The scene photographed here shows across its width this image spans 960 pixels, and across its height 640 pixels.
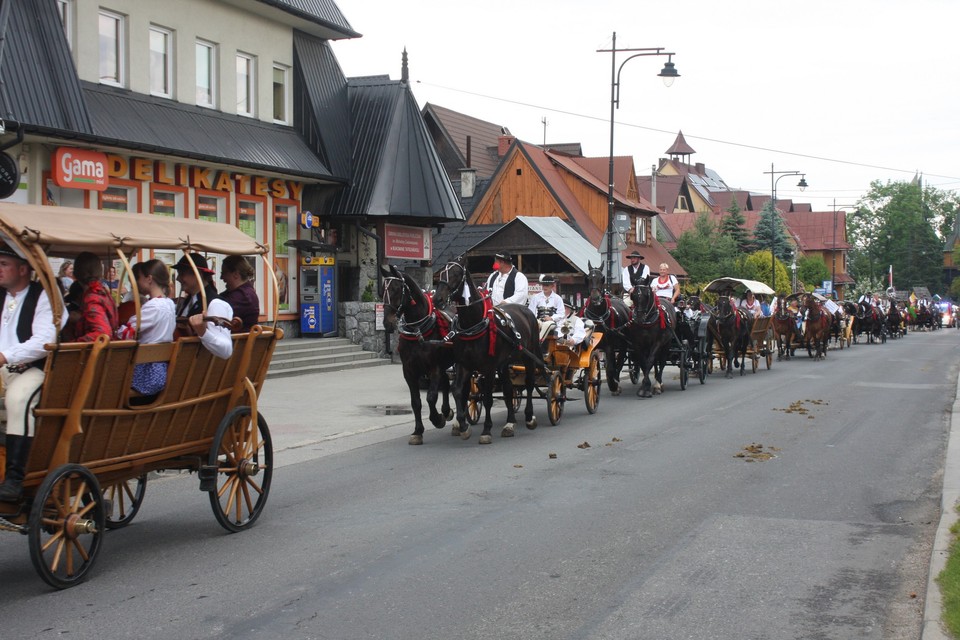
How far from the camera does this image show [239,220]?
75.7ft

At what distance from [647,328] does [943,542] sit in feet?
35.1

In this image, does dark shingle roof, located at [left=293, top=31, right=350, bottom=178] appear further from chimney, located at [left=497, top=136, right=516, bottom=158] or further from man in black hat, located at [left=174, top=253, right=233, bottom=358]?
chimney, located at [left=497, top=136, right=516, bottom=158]

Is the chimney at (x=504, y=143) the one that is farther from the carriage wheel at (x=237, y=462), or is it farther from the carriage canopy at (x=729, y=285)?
the carriage wheel at (x=237, y=462)

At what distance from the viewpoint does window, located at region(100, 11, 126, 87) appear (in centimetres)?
2022

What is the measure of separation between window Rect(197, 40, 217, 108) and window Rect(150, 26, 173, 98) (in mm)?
962

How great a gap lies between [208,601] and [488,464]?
5.14 meters

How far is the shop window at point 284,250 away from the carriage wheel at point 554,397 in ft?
37.8

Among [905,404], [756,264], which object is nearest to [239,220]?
[905,404]

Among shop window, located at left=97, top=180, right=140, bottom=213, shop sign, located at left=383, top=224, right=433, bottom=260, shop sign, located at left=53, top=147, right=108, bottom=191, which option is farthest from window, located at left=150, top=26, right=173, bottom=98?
shop sign, located at left=383, top=224, right=433, bottom=260

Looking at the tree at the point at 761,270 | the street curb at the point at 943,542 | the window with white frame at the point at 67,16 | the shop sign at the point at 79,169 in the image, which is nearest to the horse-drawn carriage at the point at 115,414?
the street curb at the point at 943,542

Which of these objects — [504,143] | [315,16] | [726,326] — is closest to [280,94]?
[315,16]

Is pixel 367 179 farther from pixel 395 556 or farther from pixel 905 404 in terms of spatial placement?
pixel 395 556

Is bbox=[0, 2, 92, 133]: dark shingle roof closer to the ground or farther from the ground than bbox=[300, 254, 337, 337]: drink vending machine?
farther from the ground

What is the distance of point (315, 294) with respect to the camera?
982 inches
